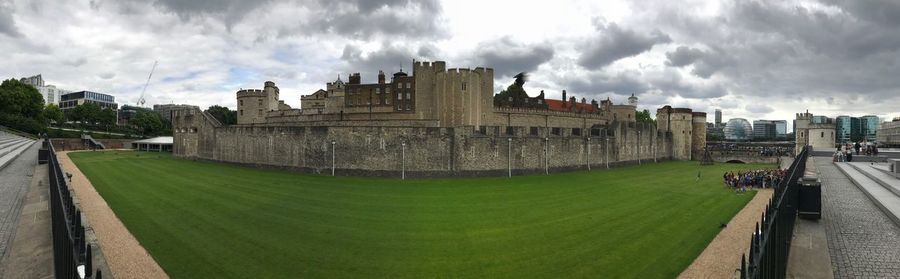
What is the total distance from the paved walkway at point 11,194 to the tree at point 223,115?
71863 millimetres

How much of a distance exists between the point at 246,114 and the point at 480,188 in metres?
48.4

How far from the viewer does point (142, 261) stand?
1073 centimetres

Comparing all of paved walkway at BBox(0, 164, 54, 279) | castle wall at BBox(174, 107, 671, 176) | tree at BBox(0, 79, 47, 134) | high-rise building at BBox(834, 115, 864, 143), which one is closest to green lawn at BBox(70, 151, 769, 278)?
paved walkway at BBox(0, 164, 54, 279)

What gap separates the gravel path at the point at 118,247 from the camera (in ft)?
A: 33.0

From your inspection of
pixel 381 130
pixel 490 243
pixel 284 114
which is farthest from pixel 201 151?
pixel 490 243

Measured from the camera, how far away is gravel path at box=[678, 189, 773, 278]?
10550mm

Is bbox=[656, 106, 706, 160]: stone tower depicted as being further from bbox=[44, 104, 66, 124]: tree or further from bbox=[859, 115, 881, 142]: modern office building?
bbox=[859, 115, 881, 142]: modern office building

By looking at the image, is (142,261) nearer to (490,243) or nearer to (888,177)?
(490,243)

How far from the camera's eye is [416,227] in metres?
14.9

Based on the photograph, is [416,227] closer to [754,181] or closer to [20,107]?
[754,181]

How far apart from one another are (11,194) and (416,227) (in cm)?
1217

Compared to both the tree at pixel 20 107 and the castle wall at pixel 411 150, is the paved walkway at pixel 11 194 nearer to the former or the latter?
the castle wall at pixel 411 150

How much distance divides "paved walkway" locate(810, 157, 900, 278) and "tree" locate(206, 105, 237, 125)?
9533 centimetres

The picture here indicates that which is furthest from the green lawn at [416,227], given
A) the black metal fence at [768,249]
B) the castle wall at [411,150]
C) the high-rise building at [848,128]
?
the high-rise building at [848,128]
